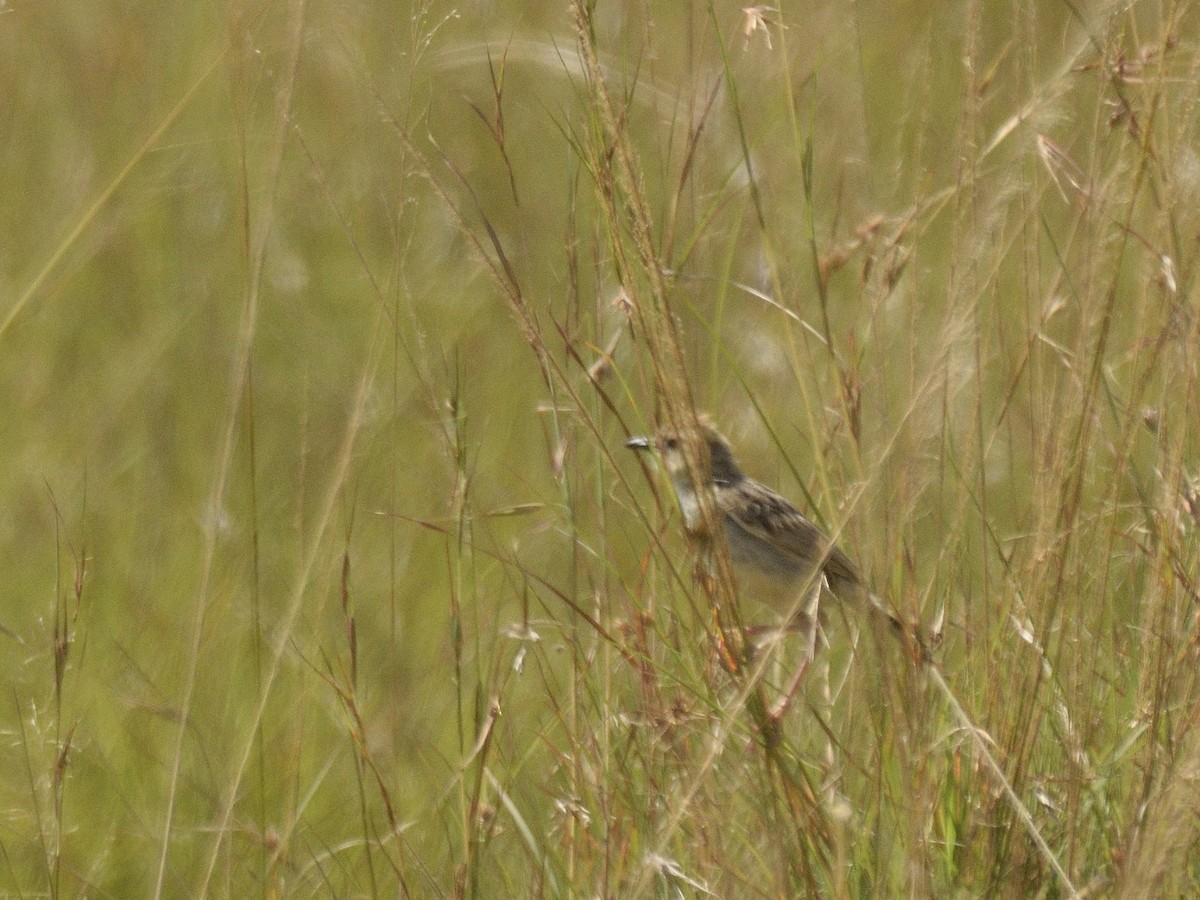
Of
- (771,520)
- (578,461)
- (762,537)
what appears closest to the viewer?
(578,461)

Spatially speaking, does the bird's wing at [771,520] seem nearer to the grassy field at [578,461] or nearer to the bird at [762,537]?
the bird at [762,537]

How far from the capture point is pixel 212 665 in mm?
3680

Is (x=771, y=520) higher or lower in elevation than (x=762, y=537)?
lower

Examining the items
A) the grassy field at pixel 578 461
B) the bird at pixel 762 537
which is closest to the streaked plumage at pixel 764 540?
the bird at pixel 762 537

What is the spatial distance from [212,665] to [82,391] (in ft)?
4.56

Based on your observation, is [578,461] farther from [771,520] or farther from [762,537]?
[771,520]

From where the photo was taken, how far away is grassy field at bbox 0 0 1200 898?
2240 mm

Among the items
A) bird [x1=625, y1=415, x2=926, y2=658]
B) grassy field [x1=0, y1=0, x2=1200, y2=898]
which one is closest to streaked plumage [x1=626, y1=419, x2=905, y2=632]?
bird [x1=625, y1=415, x2=926, y2=658]

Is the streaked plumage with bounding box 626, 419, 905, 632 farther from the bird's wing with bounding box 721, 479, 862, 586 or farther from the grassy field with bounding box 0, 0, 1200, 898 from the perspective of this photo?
the grassy field with bounding box 0, 0, 1200, 898

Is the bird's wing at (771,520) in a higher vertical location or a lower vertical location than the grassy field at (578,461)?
lower

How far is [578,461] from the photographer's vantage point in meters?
2.72

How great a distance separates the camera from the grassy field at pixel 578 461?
224 centimetres

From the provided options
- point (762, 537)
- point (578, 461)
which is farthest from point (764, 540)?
point (578, 461)

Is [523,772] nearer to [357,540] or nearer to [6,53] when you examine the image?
[357,540]
